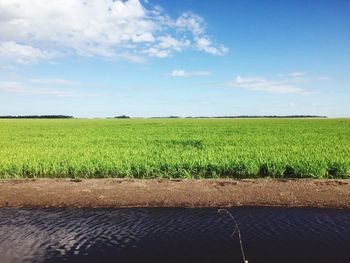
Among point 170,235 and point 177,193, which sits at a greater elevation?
point 177,193

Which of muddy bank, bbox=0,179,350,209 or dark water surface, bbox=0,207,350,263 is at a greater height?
muddy bank, bbox=0,179,350,209

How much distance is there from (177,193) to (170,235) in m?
3.33

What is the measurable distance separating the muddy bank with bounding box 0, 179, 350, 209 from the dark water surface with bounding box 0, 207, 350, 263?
59 centimetres

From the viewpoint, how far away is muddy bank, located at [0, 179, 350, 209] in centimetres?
1102

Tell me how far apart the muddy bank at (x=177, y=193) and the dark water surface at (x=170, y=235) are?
589 millimetres

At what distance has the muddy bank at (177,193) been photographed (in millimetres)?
11016

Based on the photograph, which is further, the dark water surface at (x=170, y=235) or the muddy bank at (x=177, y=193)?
the muddy bank at (x=177, y=193)

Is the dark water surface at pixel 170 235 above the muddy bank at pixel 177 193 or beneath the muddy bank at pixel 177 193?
beneath

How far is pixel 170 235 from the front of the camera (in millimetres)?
8367

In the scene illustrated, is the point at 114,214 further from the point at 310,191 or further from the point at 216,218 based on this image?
the point at 310,191

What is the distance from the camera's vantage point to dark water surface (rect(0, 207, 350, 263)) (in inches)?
282

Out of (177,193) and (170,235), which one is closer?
(170,235)

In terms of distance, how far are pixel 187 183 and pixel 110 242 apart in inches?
197

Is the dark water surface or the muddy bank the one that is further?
the muddy bank
